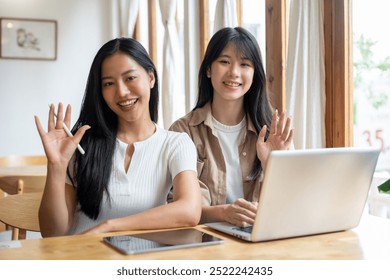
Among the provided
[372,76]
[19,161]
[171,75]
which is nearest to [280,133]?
[372,76]

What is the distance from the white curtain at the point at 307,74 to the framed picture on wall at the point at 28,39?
3.60 meters

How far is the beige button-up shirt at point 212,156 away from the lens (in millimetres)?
2020

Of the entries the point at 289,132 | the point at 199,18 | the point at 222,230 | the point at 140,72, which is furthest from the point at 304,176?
the point at 199,18

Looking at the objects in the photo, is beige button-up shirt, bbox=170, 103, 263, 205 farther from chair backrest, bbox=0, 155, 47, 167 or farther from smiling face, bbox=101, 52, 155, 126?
chair backrest, bbox=0, 155, 47, 167

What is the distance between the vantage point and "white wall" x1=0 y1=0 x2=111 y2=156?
5.48 meters

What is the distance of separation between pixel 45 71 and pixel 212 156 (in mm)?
3986

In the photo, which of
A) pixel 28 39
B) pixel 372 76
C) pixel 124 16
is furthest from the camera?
pixel 124 16

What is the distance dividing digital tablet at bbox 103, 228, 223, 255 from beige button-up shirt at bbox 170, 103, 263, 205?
2.28ft

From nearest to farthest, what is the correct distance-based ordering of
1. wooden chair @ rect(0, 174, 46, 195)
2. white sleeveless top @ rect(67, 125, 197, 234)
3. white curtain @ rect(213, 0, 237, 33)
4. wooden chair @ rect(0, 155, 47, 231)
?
white sleeveless top @ rect(67, 125, 197, 234) < wooden chair @ rect(0, 174, 46, 195) < white curtain @ rect(213, 0, 237, 33) < wooden chair @ rect(0, 155, 47, 231)

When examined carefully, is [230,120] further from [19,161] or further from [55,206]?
[19,161]

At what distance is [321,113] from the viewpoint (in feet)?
8.51

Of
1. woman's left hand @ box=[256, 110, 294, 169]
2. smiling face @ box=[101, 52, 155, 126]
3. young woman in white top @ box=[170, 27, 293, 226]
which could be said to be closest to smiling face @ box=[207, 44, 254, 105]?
young woman in white top @ box=[170, 27, 293, 226]

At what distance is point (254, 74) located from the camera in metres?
2.16
